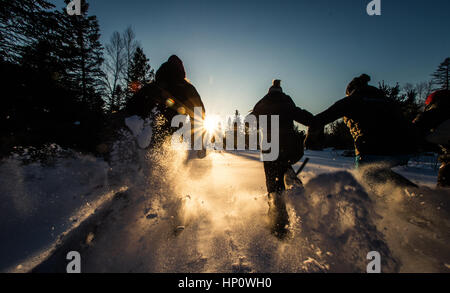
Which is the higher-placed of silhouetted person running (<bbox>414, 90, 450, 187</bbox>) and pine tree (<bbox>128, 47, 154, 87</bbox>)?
pine tree (<bbox>128, 47, 154, 87</bbox>)

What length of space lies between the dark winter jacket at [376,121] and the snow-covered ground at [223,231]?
1.42 ft

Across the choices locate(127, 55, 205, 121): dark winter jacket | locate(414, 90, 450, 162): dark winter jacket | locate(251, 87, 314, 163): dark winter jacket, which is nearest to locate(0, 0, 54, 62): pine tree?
locate(127, 55, 205, 121): dark winter jacket

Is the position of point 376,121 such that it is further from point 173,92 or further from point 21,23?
point 21,23

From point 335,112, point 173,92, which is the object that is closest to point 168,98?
point 173,92

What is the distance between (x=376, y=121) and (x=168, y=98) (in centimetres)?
310

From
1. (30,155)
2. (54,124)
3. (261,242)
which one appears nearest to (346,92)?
(261,242)

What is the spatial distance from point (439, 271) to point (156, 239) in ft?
7.20

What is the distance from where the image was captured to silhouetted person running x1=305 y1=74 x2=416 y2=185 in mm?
1810

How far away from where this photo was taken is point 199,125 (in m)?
3.55

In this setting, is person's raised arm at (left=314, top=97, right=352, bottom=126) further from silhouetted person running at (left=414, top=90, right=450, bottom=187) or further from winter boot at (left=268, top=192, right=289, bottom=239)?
winter boot at (left=268, top=192, right=289, bottom=239)

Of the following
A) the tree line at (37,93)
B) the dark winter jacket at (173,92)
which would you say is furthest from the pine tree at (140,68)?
the dark winter jacket at (173,92)

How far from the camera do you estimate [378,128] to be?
72.7 inches

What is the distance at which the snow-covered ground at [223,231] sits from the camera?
4.23 feet

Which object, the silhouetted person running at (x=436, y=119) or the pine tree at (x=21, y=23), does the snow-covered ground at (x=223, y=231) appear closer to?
the silhouetted person running at (x=436, y=119)
